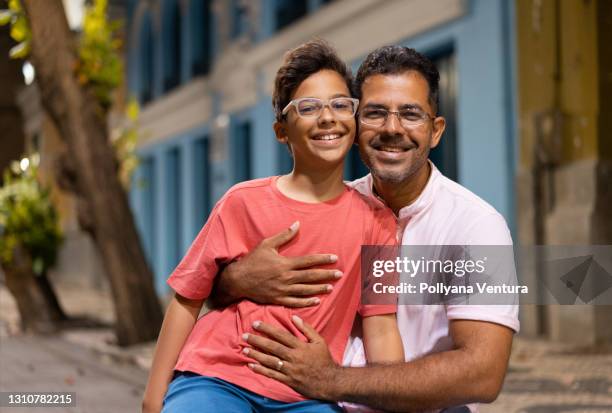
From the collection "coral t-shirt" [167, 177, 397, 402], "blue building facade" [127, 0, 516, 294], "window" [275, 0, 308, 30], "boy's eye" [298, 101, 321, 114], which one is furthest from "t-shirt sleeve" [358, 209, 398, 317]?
"window" [275, 0, 308, 30]

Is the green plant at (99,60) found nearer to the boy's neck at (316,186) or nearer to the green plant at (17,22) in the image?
the green plant at (17,22)

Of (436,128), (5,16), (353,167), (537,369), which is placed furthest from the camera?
(353,167)

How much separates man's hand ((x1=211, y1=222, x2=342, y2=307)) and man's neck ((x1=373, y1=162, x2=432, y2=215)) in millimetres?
322

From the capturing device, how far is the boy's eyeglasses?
2826 millimetres

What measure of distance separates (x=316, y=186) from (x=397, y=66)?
428 mm

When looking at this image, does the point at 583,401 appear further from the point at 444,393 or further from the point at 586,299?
the point at 444,393

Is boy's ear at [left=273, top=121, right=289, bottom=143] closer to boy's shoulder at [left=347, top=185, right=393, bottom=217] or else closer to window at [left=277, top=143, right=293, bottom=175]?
boy's shoulder at [left=347, top=185, right=393, bottom=217]

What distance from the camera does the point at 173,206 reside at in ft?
64.3

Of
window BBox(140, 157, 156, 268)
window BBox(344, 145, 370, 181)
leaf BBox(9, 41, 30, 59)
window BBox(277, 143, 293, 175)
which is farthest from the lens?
window BBox(140, 157, 156, 268)

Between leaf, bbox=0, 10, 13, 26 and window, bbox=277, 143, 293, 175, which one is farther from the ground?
leaf, bbox=0, 10, 13, 26

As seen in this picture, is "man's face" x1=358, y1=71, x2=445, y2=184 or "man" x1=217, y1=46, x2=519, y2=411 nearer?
"man" x1=217, y1=46, x2=519, y2=411

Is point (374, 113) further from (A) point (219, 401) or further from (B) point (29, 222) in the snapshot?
(B) point (29, 222)

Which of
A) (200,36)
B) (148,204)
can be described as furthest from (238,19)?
(148,204)

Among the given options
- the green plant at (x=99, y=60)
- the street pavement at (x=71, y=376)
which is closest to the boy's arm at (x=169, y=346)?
the street pavement at (x=71, y=376)
